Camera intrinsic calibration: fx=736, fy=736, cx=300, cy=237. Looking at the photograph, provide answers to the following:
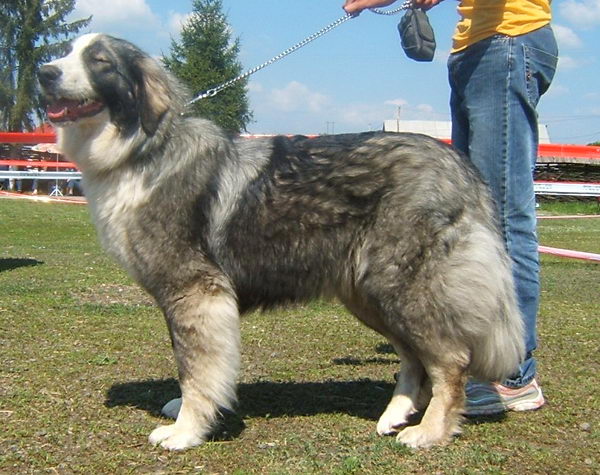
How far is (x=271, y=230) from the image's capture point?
3725 millimetres

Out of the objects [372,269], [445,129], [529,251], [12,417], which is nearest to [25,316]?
[12,417]

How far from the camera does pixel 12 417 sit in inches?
150

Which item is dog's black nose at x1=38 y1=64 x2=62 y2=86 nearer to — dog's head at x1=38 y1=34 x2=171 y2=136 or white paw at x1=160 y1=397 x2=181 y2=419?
dog's head at x1=38 y1=34 x2=171 y2=136

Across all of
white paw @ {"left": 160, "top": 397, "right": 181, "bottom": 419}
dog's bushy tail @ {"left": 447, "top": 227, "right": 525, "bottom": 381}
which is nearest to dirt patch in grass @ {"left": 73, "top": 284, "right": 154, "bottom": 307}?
white paw @ {"left": 160, "top": 397, "right": 181, "bottom": 419}

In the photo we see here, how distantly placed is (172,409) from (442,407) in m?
1.42

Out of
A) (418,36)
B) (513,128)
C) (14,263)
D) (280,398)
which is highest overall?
(418,36)

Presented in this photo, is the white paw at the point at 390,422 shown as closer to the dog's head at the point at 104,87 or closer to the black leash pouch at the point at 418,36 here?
the dog's head at the point at 104,87

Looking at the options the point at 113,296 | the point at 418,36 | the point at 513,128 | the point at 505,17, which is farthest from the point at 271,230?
the point at 113,296

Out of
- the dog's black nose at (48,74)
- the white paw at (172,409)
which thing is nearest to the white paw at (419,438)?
the white paw at (172,409)

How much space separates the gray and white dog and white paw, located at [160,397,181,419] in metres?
0.32

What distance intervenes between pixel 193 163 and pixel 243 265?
0.58 metres

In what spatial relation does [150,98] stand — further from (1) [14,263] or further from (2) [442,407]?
(1) [14,263]

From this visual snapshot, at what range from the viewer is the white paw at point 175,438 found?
11.4 feet

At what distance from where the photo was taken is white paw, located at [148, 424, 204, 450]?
3.48 meters
